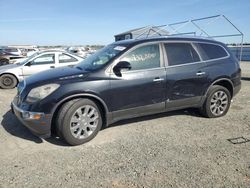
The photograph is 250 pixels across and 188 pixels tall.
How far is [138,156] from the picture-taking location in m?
3.75

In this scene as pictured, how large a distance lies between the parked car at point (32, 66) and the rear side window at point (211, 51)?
20.0 ft

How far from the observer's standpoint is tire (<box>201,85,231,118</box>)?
17.6ft

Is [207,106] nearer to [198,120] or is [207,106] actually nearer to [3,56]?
[198,120]

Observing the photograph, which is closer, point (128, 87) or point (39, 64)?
point (128, 87)

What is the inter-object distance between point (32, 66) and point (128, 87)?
21.2 feet

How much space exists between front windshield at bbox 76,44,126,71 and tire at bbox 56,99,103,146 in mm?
760

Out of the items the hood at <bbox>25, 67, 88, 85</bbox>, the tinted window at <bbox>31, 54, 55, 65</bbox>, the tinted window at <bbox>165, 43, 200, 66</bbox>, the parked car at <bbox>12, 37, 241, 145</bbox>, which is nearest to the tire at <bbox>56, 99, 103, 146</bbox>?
the parked car at <bbox>12, 37, 241, 145</bbox>

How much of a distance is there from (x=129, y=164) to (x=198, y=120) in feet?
7.98

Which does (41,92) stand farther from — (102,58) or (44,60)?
(44,60)

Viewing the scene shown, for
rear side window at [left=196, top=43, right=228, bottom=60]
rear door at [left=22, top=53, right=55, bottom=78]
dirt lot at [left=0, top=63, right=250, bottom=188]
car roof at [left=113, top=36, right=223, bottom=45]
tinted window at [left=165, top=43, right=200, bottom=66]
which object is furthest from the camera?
rear door at [left=22, top=53, right=55, bottom=78]

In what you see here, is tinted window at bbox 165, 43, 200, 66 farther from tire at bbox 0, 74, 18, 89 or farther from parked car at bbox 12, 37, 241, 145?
tire at bbox 0, 74, 18, 89

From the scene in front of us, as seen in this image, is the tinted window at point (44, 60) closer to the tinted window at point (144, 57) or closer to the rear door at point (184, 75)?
the tinted window at point (144, 57)

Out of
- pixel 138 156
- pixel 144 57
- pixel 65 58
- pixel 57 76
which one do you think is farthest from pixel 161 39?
pixel 65 58

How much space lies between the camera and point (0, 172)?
3316 millimetres
